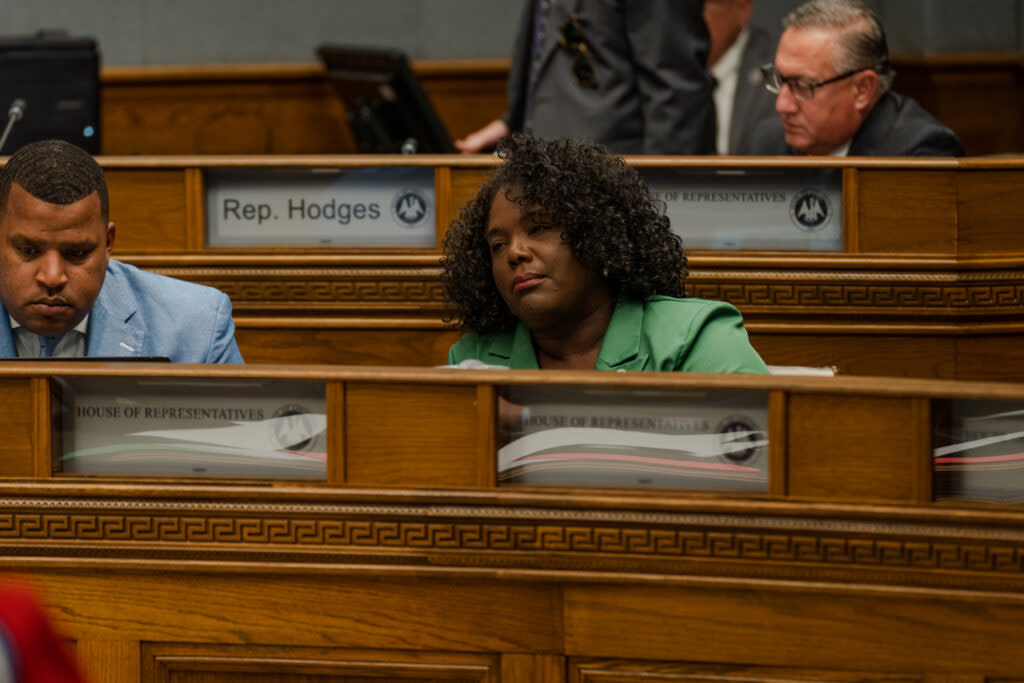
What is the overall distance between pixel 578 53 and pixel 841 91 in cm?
58

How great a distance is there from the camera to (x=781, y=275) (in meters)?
2.73

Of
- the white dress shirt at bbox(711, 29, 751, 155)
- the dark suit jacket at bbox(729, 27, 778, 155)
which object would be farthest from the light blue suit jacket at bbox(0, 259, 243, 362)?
the white dress shirt at bbox(711, 29, 751, 155)

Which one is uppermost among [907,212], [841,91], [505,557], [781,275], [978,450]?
[841,91]

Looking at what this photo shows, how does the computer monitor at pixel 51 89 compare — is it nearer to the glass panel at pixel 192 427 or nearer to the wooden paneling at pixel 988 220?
the glass panel at pixel 192 427

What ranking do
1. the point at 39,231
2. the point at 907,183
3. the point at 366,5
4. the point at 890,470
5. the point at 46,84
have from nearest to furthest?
the point at 890,470 → the point at 39,231 → the point at 907,183 → the point at 46,84 → the point at 366,5

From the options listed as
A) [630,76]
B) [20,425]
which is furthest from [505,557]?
[630,76]

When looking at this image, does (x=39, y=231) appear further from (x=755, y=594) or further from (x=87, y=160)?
(x=755, y=594)

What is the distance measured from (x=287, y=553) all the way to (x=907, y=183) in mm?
1627

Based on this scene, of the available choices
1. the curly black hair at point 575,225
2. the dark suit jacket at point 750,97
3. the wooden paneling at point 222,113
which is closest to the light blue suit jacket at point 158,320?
the curly black hair at point 575,225

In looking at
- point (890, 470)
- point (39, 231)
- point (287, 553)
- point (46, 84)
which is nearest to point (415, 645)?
point (287, 553)

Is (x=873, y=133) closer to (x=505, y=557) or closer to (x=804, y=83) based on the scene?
(x=804, y=83)

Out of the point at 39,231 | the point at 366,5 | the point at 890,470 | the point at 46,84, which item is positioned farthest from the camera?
the point at 366,5

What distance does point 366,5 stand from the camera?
A: 5.43 metres

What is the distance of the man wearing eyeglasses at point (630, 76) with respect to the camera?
3.00 m
